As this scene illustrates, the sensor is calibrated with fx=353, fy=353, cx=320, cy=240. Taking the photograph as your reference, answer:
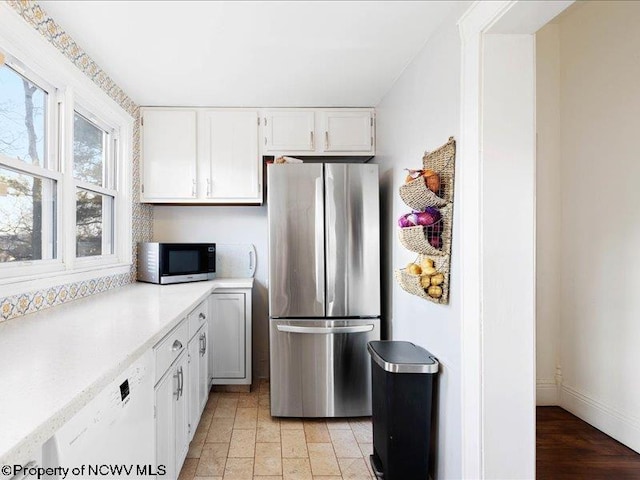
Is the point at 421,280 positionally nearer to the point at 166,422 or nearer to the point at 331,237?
the point at 331,237

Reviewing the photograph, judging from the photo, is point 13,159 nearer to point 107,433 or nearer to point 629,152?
point 107,433

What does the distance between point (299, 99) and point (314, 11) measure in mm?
1052

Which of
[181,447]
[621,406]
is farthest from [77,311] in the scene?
[621,406]

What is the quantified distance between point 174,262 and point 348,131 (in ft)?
5.63

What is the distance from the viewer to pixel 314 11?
1.64m

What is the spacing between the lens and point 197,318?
2.16 meters

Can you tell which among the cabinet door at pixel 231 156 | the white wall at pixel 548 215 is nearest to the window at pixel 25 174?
the cabinet door at pixel 231 156

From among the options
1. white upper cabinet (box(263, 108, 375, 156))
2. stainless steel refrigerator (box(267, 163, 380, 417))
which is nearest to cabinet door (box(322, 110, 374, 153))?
white upper cabinet (box(263, 108, 375, 156))

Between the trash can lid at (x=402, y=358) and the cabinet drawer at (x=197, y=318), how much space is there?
1006 millimetres

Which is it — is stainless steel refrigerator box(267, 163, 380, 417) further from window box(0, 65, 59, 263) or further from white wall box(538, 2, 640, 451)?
white wall box(538, 2, 640, 451)

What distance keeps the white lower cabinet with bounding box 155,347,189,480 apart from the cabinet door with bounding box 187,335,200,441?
0.30 ft

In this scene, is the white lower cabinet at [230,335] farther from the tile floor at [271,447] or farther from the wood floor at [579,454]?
the wood floor at [579,454]

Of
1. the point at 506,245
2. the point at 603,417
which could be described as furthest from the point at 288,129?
the point at 603,417

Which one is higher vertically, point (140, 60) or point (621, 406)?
point (140, 60)
